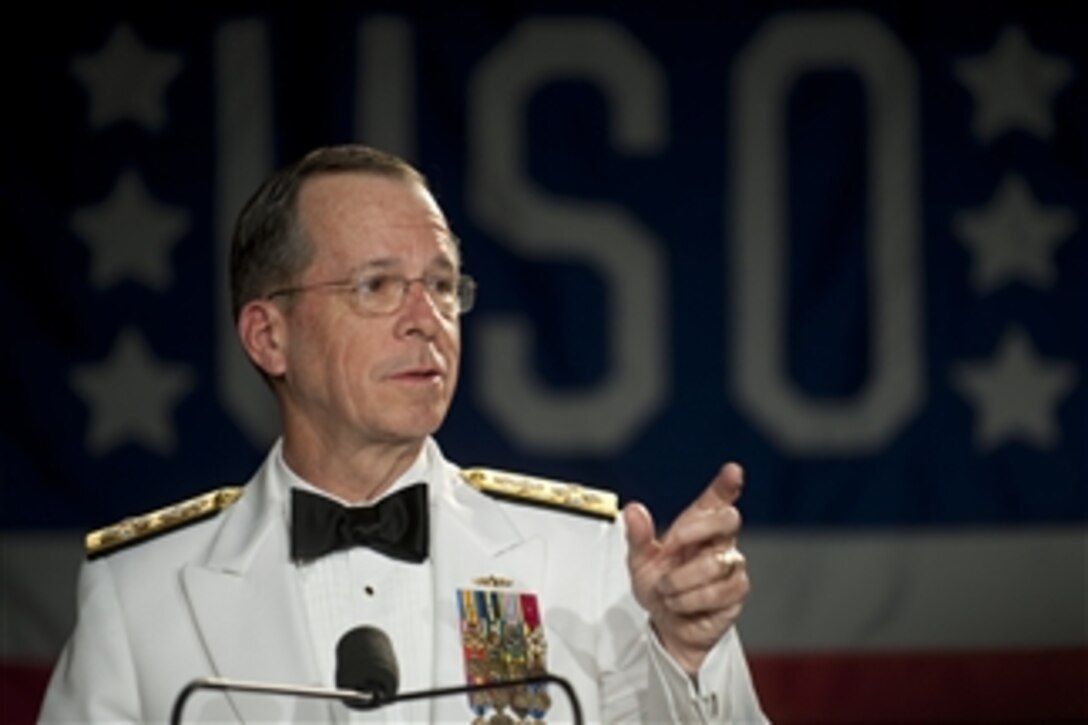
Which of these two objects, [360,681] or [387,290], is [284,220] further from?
[360,681]

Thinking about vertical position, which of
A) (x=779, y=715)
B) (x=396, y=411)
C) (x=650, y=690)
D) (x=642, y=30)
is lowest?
(x=779, y=715)

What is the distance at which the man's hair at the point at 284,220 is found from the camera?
239cm

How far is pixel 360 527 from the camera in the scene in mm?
2342

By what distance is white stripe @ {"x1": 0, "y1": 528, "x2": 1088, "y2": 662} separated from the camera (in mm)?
3844

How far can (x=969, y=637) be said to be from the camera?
3844 mm

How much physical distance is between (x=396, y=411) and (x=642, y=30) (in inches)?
70.4

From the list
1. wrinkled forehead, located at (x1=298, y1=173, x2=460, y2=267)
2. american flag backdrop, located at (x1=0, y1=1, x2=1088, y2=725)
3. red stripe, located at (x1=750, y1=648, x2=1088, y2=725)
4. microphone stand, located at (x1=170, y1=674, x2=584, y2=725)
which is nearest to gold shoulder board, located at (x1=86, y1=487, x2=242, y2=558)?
wrinkled forehead, located at (x1=298, y1=173, x2=460, y2=267)

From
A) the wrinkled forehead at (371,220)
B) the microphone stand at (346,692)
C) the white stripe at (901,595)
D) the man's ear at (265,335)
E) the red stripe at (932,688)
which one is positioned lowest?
the red stripe at (932,688)

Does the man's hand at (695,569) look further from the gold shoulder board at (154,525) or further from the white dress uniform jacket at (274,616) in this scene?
the gold shoulder board at (154,525)

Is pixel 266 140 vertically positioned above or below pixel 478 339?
above

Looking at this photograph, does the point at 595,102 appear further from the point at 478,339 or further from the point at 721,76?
the point at 478,339

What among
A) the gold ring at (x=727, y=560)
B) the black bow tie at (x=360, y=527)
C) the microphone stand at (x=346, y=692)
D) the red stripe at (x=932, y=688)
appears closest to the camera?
the microphone stand at (x=346, y=692)

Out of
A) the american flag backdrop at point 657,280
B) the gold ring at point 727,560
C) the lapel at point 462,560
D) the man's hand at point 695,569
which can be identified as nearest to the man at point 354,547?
the lapel at point 462,560

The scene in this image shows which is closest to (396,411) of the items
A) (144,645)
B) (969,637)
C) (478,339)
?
(144,645)
